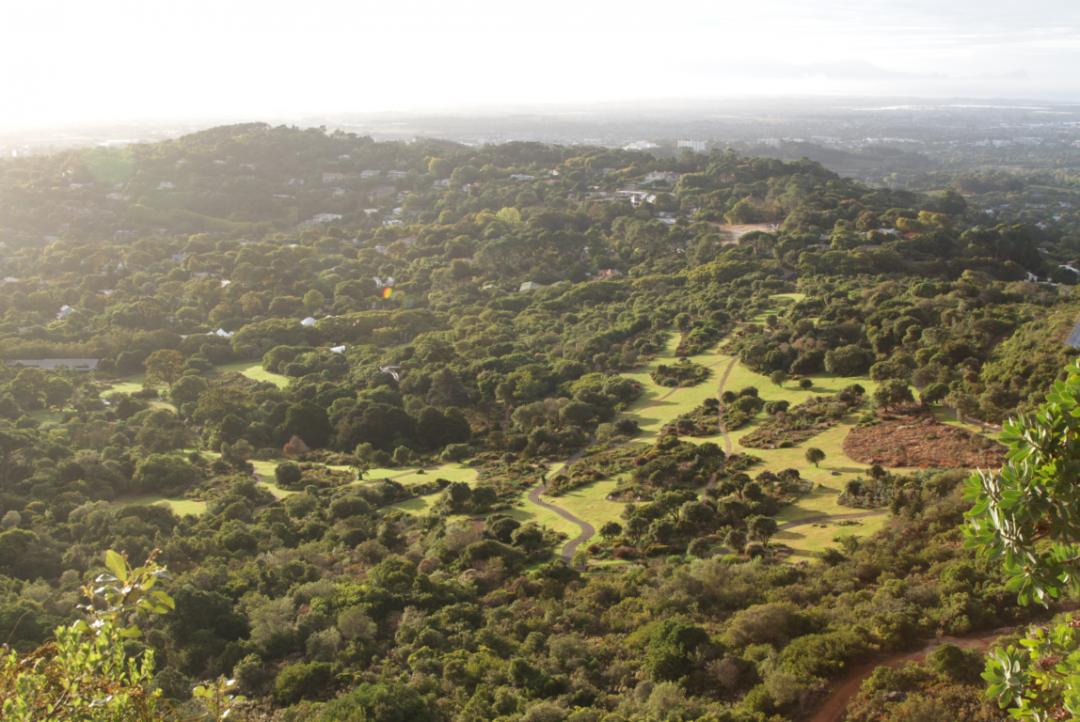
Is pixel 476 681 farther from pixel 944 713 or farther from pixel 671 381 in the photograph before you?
pixel 671 381

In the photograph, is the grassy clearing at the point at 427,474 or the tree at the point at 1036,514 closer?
the tree at the point at 1036,514

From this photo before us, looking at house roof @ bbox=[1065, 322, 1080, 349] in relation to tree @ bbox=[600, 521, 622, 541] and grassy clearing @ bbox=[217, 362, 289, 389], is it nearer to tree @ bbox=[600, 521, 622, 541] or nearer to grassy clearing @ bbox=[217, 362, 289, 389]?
tree @ bbox=[600, 521, 622, 541]

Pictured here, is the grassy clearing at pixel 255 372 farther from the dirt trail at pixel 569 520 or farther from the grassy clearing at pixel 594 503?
the grassy clearing at pixel 594 503

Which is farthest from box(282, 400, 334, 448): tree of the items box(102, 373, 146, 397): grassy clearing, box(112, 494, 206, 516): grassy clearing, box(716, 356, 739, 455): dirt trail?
box(716, 356, 739, 455): dirt trail

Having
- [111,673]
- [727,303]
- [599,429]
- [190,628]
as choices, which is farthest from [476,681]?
[727,303]

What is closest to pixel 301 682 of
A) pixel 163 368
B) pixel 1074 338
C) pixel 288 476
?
pixel 288 476

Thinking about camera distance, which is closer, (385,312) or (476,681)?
(476,681)

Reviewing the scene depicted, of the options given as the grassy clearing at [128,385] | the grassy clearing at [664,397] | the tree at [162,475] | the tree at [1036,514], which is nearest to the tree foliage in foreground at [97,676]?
the tree at [1036,514]
